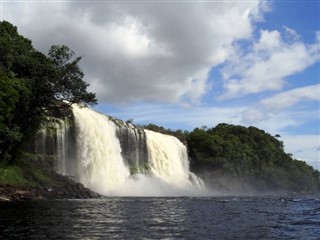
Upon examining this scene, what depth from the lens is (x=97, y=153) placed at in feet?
203

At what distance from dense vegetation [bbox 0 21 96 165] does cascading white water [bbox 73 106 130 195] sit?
31.0ft

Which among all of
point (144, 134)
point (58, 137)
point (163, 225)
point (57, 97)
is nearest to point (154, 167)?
point (144, 134)

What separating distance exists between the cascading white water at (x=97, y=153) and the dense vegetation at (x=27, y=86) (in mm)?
9460

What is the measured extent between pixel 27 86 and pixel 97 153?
2036 centimetres

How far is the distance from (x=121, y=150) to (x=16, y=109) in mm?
26727

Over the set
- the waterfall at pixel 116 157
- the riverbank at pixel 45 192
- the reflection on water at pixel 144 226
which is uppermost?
the waterfall at pixel 116 157

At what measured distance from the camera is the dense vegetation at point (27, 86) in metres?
41.1

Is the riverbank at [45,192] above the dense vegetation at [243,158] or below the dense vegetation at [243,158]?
below

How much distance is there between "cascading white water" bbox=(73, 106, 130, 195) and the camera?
5916cm

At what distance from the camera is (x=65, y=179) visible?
50.6 m

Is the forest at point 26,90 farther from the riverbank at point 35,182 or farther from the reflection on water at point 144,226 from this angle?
the reflection on water at point 144,226

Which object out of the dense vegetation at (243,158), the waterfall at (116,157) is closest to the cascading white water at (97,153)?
the waterfall at (116,157)

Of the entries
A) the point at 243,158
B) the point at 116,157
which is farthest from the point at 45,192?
the point at 243,158

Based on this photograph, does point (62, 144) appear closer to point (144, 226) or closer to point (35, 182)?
point (35, 182)
